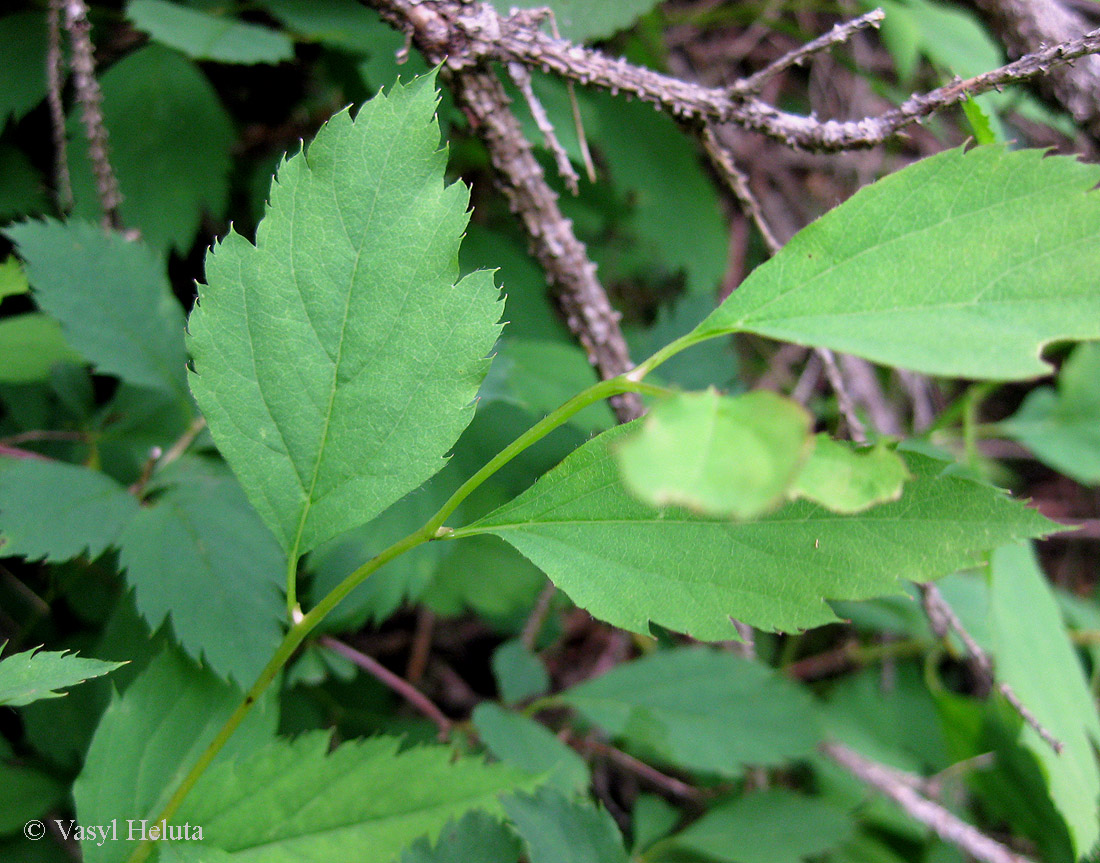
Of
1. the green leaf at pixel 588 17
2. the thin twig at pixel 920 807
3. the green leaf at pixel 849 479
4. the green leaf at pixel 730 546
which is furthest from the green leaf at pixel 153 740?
the thin twig at pixel 920 807

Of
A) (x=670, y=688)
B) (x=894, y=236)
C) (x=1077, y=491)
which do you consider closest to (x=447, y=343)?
(x=894, y=236)

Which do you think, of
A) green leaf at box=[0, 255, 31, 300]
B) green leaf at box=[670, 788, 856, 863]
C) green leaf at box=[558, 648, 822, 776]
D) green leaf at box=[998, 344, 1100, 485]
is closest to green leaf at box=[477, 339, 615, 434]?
green leaf at box=[558, 648, 822, 776]

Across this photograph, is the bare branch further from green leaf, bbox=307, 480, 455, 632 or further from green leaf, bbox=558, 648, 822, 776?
green leaf, bbox=307, 480, 455, 632

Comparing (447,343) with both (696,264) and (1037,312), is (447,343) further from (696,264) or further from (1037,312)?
(696,264)

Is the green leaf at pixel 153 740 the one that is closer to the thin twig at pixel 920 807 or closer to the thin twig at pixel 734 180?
the thin twig at pixel 734 180

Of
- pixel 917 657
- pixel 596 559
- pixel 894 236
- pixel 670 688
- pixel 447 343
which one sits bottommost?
pixel 917 657

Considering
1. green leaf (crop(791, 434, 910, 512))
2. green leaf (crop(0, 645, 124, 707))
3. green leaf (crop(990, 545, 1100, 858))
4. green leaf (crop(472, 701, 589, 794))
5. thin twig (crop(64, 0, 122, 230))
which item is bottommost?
green leaf (crop(990, 545, 1100, 858))
